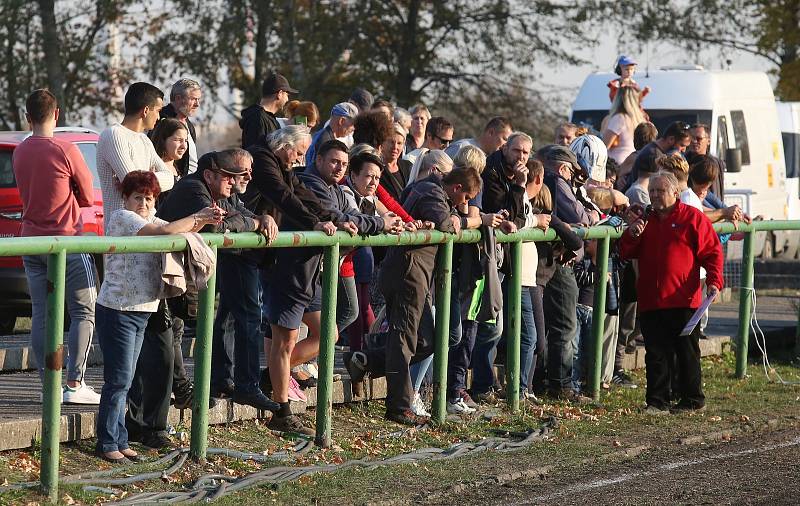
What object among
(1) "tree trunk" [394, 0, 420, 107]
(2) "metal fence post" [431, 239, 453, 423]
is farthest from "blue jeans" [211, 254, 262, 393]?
(1) "tree trunk" [394, 0, 420, 107]

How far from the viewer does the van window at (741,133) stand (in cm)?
2072

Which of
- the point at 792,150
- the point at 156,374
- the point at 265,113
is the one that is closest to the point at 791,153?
the point at 792,150

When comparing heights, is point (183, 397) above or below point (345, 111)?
below

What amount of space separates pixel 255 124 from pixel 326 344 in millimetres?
2469

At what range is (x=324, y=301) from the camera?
27.0 ft

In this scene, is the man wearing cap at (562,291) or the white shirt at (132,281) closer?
the white shirt at (132,281)

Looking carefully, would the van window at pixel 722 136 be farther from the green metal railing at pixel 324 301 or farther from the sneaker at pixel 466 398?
the sneaker at pixel 466 398

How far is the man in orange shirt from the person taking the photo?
8156mm

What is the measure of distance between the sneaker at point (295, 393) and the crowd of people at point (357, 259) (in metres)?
0.04

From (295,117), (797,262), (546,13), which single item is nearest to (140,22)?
(546,13)

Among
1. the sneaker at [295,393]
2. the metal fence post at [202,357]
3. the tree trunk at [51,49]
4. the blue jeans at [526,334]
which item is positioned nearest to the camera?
the metal fence post at [202,357]

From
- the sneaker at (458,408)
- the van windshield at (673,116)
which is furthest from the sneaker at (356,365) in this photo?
the van windshield at (673,116)

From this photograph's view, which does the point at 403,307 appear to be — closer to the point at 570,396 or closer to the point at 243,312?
the point at 243,312

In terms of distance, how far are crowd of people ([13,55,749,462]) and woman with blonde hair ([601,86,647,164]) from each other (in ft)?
9.81
